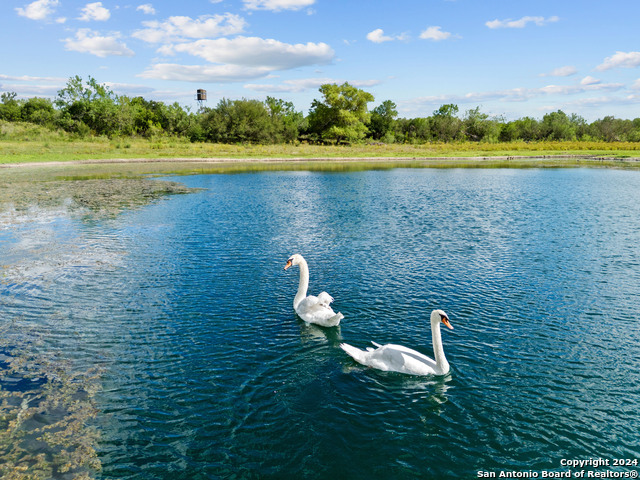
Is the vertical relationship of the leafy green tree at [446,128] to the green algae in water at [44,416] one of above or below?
above

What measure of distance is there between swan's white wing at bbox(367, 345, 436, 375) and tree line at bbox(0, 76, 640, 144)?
109 metres

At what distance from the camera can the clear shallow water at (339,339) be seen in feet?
25.5

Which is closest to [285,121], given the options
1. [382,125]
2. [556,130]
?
[382,125]

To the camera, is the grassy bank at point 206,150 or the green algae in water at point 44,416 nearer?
the green algae in water at point 44,416

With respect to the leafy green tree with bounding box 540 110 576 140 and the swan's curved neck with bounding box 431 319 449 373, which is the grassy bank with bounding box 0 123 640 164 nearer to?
the leafy green tree with bounding box 540 110 576 140

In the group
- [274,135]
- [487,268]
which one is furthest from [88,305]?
[274,135]

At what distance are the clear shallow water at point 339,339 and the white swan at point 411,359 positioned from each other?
0.26m

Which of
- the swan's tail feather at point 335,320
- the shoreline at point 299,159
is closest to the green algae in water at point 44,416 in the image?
the swan's tail feather at point 335,320

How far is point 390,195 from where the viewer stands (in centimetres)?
4178

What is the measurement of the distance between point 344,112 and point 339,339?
11819 centimetres

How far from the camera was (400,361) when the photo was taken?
32.2 feet

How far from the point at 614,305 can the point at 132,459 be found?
14.4m

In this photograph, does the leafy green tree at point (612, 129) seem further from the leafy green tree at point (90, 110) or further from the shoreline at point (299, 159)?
the leafy green tree at point (90, 110)

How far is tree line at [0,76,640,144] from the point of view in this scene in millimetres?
109562
